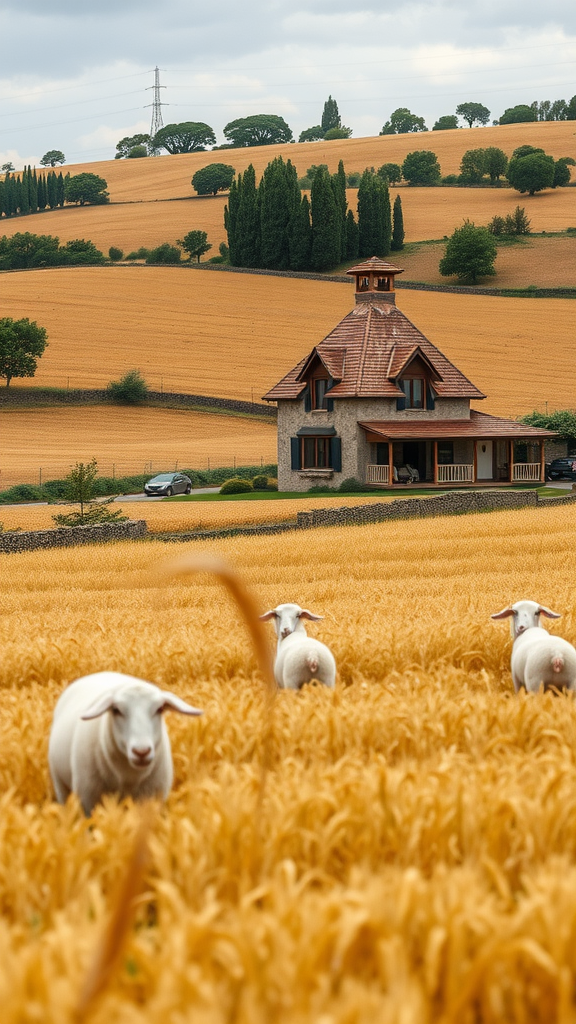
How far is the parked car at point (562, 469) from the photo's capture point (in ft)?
227

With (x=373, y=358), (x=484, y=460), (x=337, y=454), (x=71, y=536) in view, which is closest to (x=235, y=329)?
(x=373, y=358)

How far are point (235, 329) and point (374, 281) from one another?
47543 millimetres

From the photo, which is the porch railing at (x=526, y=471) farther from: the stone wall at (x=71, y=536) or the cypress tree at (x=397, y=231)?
the cypress tree at (x=397, y=231)

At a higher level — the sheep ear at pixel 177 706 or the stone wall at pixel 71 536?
the sheep ear at pixel 177 706

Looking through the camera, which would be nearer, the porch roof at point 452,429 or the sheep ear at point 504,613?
the sheep ear at point 504,613

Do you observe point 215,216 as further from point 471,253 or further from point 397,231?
point 471,253

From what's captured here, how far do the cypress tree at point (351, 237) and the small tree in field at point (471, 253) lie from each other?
1158cm

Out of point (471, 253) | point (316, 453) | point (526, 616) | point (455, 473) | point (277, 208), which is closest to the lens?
point (526, 616)

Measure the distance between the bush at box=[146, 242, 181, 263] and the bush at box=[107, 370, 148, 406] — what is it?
49.6 metres

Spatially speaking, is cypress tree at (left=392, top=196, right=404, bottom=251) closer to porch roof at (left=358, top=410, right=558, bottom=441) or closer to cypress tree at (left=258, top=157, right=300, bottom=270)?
cypress tree at (left=258, top=157, right=300, bottom=270)

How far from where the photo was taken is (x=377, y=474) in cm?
6288

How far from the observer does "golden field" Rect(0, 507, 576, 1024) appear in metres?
3.76

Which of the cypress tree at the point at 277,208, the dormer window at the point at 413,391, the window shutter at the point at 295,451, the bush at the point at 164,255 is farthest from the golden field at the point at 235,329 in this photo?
the window shutter at the point at 295,451

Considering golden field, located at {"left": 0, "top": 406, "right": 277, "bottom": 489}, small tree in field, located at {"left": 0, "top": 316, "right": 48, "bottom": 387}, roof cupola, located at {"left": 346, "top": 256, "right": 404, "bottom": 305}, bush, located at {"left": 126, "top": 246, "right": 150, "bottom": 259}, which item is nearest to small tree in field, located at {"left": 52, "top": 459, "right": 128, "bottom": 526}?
golden field, located at {"left": 0, "top": 406, "right": 277, "bottom": 489}
